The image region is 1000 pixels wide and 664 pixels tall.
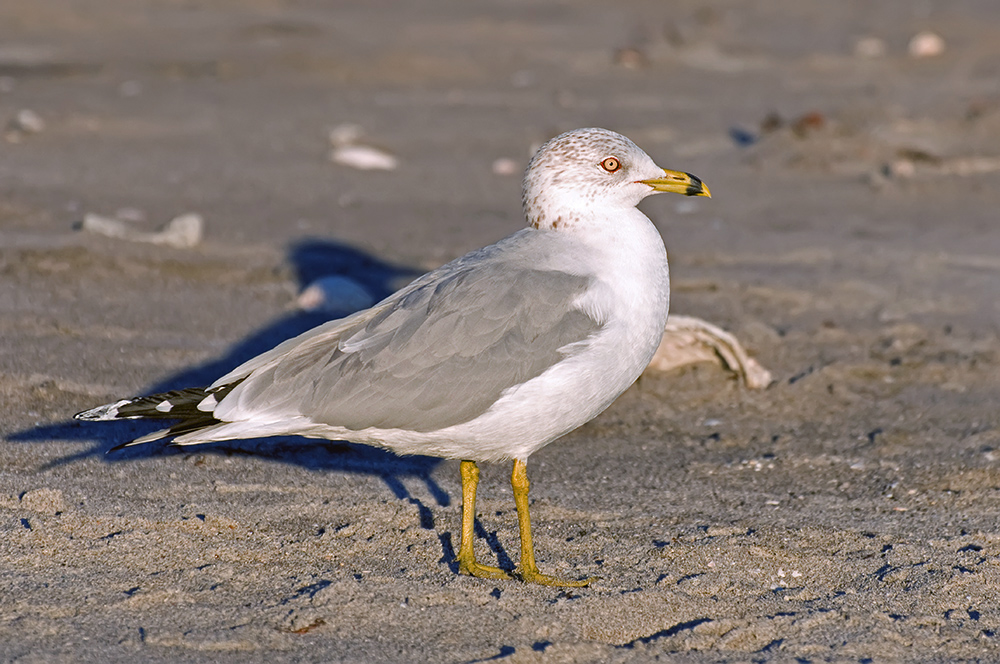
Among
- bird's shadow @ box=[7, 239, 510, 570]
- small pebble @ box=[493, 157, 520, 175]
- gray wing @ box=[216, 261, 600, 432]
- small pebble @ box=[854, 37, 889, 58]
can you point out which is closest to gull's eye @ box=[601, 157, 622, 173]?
gray wing @ box=[216, 261, 600, 432]

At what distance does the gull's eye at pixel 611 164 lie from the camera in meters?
4.02

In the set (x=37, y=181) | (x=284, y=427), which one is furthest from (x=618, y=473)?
(x=37, y=181)

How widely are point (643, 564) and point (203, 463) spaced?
1696 mm

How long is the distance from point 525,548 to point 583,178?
49.2 inches

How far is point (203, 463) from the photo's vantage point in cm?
439

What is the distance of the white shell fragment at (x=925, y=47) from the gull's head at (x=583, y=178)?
29.4 ft

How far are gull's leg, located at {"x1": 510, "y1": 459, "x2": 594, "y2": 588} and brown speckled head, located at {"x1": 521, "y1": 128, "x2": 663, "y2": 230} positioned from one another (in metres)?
0.86

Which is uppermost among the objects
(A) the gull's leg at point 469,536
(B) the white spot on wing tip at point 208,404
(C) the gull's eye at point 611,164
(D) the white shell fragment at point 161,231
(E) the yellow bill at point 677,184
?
(C) the gull's eye at point 611,164

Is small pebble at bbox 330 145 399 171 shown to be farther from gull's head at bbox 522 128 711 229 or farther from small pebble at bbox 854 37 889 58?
small pebble at bbox 854 37 889 58

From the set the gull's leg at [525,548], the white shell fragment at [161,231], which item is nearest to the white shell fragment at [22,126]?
the white shell fragment at [161,231]

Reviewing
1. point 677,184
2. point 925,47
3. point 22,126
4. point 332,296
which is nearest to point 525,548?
point 677,184

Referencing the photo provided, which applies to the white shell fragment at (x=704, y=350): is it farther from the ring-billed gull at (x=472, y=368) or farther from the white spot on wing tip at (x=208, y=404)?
the white spot on wing tip at (x=208, y=404)

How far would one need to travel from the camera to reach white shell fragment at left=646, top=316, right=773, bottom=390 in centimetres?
541

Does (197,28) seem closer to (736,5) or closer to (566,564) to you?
(736,5)
